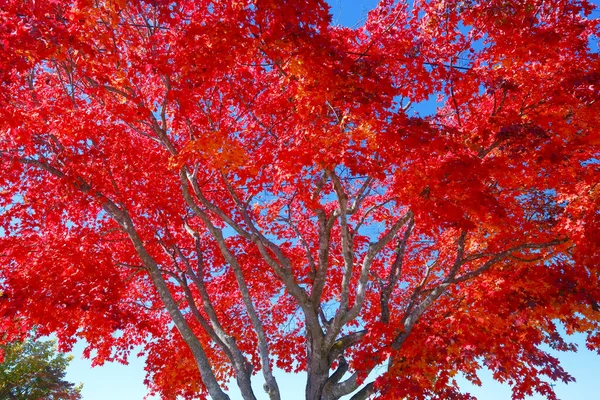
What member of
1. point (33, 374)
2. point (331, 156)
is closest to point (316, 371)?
point (331, 156)

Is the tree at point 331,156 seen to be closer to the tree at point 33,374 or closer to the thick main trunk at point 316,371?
the thick main trunk at point 316,371

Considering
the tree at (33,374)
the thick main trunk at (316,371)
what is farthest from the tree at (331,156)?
the tree at (33,374)

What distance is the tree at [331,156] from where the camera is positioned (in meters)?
8.02

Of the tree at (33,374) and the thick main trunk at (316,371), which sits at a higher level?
the tree at (33,374)

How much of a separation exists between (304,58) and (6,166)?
7375 mm

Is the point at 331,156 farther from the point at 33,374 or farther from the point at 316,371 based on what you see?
the point at 33,374

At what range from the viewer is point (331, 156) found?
804cm

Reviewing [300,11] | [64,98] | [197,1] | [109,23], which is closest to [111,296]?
[64,98]

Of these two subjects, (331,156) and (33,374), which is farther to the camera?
(33,374)

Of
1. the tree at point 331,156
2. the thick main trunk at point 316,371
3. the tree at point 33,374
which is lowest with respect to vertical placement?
the thick main trunk at point 316,371

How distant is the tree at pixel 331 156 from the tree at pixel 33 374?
16110 mm

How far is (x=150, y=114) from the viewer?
30.3ft

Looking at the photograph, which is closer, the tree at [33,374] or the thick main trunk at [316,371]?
the thick main trunk at [316,371]

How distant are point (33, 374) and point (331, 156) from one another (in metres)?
24.6
